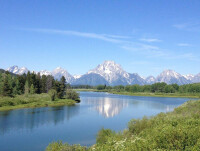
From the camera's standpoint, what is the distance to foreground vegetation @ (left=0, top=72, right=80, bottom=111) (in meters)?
88.4

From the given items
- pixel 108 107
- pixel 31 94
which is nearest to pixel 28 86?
pixel 31 94

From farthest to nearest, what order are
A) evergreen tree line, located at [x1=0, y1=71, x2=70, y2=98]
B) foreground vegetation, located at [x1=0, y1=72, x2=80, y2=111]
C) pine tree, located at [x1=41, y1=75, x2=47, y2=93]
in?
1. pine tree, located at [x1=41, y1=75, x2=47, y2=93]
2. evergreen tree line, located at [x1=0, y1=71, x2=70, y2=98]
3. foreground vegetation, located at [x1=0, y1=72, x2=80, y2=111]

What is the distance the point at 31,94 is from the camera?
11275cm

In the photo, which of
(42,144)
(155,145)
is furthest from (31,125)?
(155,145)

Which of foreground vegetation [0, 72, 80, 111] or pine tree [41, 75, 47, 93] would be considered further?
pine tree [41, 75, 47, 93]

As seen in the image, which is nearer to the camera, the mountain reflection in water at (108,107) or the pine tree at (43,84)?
the mountain reflection in water at (108,107)

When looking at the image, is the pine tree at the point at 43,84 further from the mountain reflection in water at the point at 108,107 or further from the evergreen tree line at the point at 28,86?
the mountain reflection in water at the point at 108,107

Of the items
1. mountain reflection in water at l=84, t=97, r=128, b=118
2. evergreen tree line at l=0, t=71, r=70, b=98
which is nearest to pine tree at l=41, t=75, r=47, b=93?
evergreen tree line at l=0, t=71, r=70, b=98

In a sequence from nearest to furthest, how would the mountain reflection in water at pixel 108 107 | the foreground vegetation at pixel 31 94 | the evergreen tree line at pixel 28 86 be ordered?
1. the mountain reflection in water at pixel 108 107
2. the foreground vegetation at pixel 31 94
3. the evergreen tree line at pixel 28 86

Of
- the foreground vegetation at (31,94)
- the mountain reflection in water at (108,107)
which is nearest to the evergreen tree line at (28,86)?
the foreground vegetation at (31,94)

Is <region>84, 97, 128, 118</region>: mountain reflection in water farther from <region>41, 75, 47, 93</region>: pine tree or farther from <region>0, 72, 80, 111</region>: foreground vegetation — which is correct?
<region>41, 75, 47, 93</region>: pine tree

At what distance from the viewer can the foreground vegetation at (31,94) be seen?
88.4 m

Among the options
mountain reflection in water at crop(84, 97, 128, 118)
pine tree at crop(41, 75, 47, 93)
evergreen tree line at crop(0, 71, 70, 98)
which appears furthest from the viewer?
pine tree at crop(41, 75, 47, 93)

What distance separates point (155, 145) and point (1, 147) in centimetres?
3032
